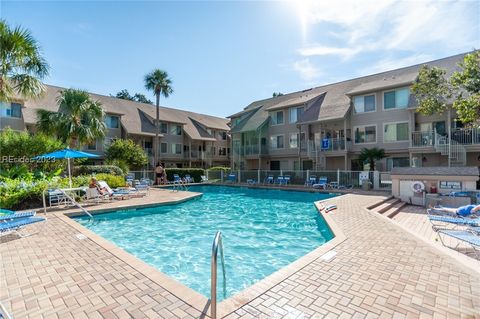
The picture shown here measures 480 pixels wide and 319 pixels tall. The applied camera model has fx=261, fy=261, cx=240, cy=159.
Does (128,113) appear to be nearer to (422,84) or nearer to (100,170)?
(100,170)

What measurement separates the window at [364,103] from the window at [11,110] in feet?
102

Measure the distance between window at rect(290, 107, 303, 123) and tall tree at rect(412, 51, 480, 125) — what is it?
52.9 feet

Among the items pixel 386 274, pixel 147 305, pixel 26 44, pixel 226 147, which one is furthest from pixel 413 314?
pixel 226 147

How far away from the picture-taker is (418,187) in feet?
42.1

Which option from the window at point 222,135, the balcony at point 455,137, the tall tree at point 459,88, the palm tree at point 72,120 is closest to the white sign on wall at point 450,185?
the tall tree at point 459,88

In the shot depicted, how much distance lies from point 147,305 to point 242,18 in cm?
1141

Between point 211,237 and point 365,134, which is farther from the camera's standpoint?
point 365,134

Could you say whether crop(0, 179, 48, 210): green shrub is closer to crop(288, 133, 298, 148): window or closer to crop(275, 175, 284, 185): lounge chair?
crop(275, 175, 284, 185): lounge chair

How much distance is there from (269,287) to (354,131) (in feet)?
77.1

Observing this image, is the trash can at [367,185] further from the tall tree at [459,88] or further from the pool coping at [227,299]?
the pool coping at [227,299]

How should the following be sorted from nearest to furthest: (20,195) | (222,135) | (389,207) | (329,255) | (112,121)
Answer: (329,255), (20,195), (389,207), (112,121), (222,135)

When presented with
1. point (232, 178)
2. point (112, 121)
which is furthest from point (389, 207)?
point (112, 121)

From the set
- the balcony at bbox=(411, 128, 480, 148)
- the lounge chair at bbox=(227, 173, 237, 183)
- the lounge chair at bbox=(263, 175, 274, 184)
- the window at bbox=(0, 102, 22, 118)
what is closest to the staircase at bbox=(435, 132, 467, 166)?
the balcony at bbox=(411, 128, 480, 148)

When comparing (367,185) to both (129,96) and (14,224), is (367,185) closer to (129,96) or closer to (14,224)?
(14,224)
